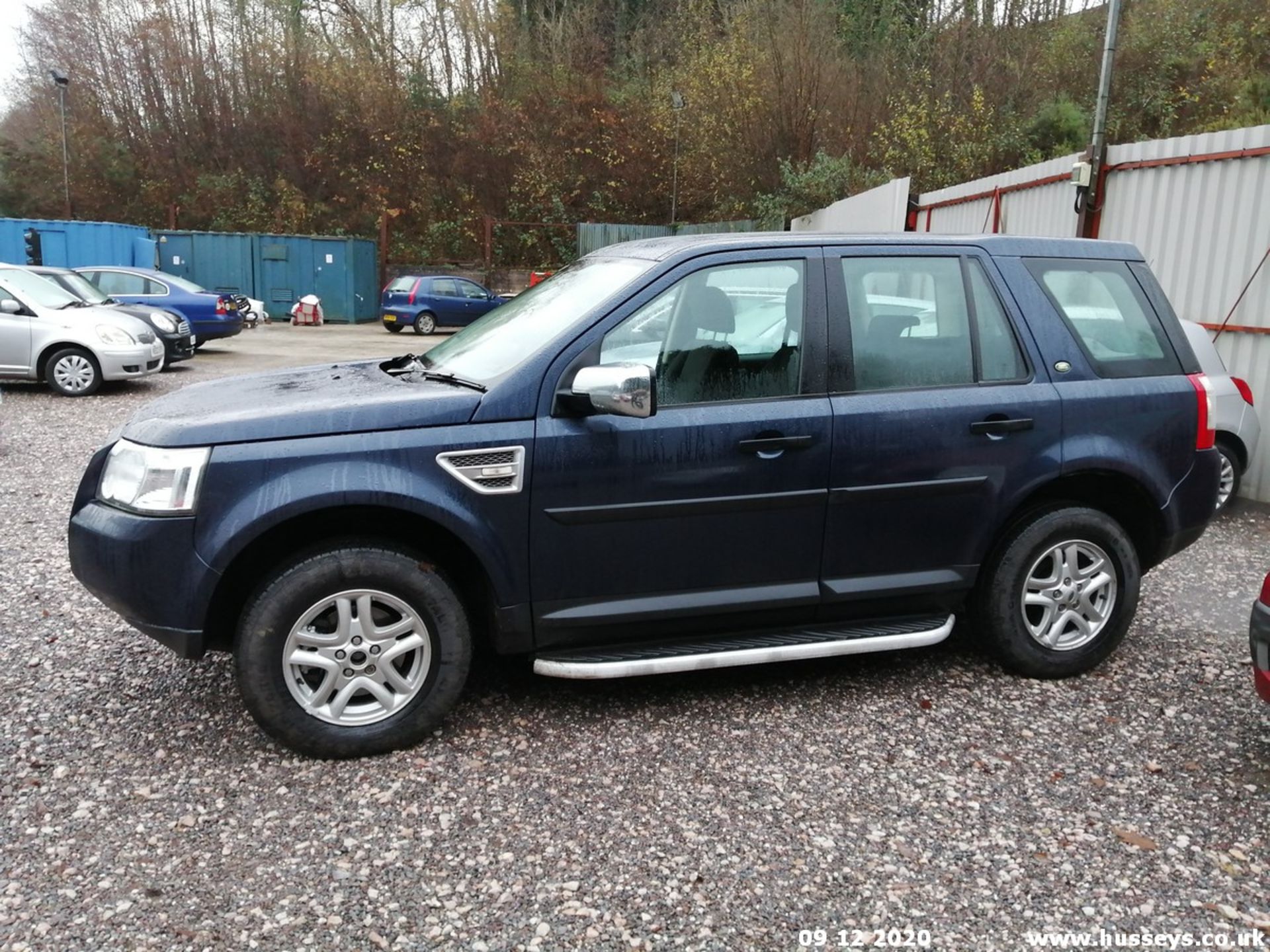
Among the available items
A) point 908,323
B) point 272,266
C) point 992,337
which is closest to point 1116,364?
point 992,337

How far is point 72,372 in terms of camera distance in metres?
12.9

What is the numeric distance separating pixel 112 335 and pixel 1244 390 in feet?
39.6

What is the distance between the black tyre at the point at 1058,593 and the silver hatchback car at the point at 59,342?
11.8 meters

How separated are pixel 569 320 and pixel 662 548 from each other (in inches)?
36.0

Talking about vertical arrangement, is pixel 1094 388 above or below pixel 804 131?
below

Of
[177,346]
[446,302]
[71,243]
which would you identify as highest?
[71,243]

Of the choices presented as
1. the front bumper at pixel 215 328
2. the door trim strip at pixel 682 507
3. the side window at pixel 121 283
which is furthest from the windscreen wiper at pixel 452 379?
the side window at pixel 121 283

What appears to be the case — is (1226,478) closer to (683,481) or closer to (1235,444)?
(1235,444)

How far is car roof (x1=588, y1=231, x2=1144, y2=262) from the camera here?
13.6ft

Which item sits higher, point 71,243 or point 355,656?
point 71,243

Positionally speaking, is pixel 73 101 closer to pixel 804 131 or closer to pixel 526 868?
pixel 804 131

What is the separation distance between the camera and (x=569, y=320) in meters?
4.01

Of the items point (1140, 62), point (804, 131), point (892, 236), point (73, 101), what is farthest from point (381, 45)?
point (892, 236)

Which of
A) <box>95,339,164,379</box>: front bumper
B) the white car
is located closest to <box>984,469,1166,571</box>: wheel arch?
the white car
